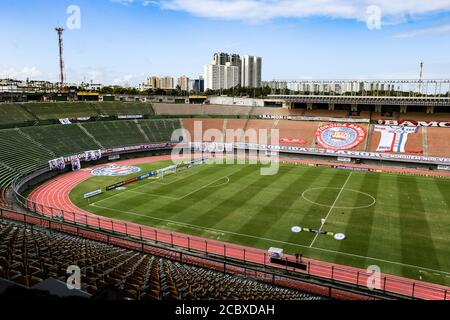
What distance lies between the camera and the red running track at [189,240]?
21.6 meters

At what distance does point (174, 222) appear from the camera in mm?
31797

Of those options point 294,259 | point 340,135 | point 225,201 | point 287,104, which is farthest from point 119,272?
point 287,104

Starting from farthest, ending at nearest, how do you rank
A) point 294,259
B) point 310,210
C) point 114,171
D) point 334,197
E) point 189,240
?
point 114,171 < point 334,197 < point 310,210 < point 189,240 < point 294,259

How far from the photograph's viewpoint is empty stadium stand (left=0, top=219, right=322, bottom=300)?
10.3 m

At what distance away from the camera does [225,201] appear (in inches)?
1478

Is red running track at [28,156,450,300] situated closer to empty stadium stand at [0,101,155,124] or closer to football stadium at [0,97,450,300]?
football stadium at [0,97,450,300]

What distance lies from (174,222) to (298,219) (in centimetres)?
1107

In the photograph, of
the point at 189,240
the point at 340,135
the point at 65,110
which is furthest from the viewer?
the point at 65,110

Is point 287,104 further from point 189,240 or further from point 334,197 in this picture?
point 189,240

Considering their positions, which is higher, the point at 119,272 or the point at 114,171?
the point at 119,272

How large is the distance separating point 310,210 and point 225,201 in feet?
28.5

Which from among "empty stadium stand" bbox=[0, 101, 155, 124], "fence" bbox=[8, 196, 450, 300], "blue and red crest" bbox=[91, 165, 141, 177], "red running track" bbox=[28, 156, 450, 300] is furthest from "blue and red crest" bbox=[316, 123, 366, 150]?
"fence" bbox=[8, 196, 450, 300]
